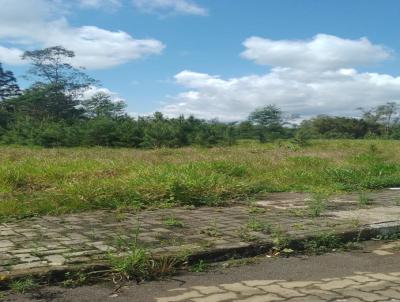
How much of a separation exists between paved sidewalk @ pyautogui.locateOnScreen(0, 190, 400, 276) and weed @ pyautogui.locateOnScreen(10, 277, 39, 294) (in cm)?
7

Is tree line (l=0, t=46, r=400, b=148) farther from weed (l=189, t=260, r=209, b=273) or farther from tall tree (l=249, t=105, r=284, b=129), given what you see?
weed (l=189, t=260, r=209, b=273)

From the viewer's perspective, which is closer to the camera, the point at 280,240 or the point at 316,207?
the point at 280,240

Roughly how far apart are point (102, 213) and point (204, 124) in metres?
28.2

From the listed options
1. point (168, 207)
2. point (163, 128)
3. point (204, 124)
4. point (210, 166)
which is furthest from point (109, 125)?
point (168, 207)

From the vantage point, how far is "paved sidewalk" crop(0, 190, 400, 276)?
448 centimetres

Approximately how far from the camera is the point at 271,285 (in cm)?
405

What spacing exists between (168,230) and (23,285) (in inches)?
82.0

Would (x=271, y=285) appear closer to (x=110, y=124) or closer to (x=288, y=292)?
(x=288, y=292)

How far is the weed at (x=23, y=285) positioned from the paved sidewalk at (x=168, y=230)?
7 centimetres

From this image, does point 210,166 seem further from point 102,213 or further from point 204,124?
point 204,124

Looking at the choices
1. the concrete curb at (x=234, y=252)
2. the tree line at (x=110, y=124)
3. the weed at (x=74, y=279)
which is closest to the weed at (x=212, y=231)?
the concrete curb at (x=234, y=252)

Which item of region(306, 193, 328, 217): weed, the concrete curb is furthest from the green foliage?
the concrete curb

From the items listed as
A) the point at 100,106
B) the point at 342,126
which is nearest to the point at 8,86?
the point at 100,106

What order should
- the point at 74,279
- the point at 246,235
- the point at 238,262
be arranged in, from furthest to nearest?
the point at 246,235, the point at 238,262, the point at 74,279
